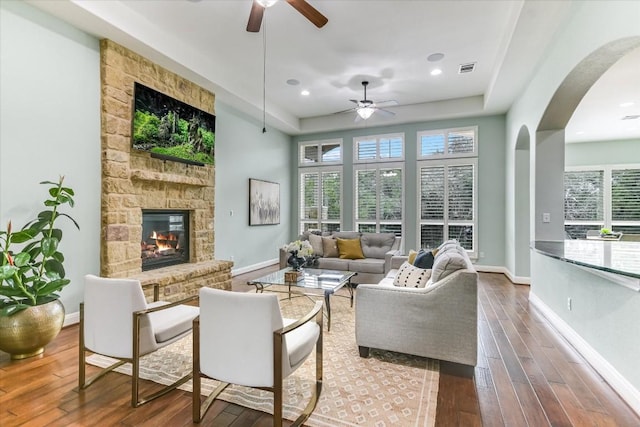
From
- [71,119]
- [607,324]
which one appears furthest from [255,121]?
[607,324]

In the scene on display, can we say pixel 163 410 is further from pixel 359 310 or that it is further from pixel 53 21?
pixel 53 21

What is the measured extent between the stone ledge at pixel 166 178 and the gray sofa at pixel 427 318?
3.15m

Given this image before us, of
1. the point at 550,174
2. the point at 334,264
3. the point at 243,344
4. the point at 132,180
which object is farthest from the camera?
the point at 334,264

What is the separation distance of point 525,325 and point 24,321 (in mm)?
4832

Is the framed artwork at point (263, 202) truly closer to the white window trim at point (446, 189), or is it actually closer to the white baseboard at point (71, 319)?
the white window trim at point (446, 189)

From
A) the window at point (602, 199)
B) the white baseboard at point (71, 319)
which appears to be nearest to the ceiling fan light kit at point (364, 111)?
the white baseboard at point (71, 319)

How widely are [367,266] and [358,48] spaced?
319cm

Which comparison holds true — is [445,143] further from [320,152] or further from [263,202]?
[263,202]

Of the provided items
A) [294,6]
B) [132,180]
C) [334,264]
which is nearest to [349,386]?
[334,264]

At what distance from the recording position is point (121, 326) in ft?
6.73

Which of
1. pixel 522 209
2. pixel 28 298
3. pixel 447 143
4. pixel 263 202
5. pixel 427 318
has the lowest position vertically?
pixel 427 318

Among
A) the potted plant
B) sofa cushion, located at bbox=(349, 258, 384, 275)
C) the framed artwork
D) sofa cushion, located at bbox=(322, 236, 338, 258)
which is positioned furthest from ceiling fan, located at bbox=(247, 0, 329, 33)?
the framed artwork

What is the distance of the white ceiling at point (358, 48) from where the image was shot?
3448 mm

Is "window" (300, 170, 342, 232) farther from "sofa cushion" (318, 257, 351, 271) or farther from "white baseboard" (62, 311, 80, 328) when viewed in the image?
"white baseboard" (62, 311, 80, 328)
